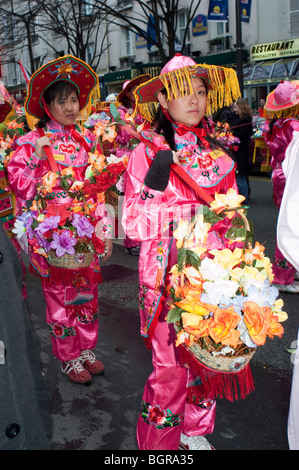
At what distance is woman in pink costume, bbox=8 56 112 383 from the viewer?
307cm

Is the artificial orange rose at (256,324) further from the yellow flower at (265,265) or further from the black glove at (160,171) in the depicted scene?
the black glove at (160,171)

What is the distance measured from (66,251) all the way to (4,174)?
167 centimetres

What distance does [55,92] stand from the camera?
125 inches

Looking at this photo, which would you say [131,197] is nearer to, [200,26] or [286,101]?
[286,101]

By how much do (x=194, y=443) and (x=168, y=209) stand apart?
49.3 inches

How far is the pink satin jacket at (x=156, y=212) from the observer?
86.2 inches

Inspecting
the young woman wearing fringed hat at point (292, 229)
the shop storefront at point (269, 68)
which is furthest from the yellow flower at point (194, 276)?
the shop storefront at point (269, 68)

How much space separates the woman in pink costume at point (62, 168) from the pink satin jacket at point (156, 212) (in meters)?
0.89

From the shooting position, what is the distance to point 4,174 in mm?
4250

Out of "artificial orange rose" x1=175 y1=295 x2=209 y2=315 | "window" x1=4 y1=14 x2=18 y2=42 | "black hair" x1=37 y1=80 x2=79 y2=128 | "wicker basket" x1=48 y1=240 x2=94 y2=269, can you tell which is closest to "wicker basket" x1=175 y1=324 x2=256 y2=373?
"artificial orange rose" x1=175 y1=295 x2=209 y2=315

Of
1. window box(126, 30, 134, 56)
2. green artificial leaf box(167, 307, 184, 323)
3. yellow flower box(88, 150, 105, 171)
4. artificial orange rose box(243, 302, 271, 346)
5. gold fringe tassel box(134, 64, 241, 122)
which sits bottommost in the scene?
green artificial leaf box(167, 307, 184, 323)

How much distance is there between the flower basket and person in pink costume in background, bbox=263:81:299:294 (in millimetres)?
3022

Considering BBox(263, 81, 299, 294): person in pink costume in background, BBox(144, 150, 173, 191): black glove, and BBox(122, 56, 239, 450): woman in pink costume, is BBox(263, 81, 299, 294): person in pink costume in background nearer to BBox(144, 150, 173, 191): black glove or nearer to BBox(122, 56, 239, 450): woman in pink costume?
BBox(122, 56, 239, 450): woman in pink costume

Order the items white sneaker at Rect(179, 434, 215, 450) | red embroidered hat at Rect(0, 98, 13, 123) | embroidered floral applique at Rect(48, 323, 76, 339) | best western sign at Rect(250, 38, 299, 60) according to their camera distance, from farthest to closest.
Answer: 1. best western sign at Rect(250, 38, 299, 60)
2. red embroidered hat at Rect(0, 98, 13, 123)
3. embroidered floral applique at Rect(48, 323, 76, 339)
4. white sneaker at Rect(179, 434, 215, 450)
